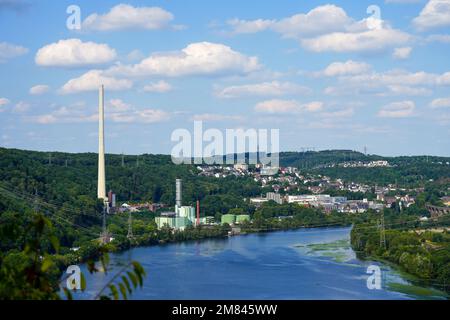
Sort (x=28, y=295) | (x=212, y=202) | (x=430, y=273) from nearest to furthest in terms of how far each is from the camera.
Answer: (x=28, y=295)
(x=430, y=273)
(x=212, y=202)

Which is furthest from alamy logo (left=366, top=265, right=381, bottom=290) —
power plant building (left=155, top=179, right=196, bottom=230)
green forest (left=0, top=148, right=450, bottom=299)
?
power plant building (left=155, top=179, right=196, bottom=230)

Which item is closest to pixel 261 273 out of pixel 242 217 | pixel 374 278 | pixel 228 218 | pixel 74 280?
pixel 374 278

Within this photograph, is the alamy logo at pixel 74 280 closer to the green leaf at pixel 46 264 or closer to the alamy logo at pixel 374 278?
the green leaf at pixel 46 264

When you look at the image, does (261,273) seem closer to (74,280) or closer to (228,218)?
(74,280)

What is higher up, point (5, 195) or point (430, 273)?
point (5, 195)

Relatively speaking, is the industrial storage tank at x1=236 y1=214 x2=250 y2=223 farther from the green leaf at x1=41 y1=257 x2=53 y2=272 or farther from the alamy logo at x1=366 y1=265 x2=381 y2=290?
the green leaf at x1=41 y1=257 x2=53 y2=272

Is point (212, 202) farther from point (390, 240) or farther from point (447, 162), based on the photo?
point (447, 162)

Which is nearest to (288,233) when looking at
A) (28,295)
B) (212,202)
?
(212,202)
